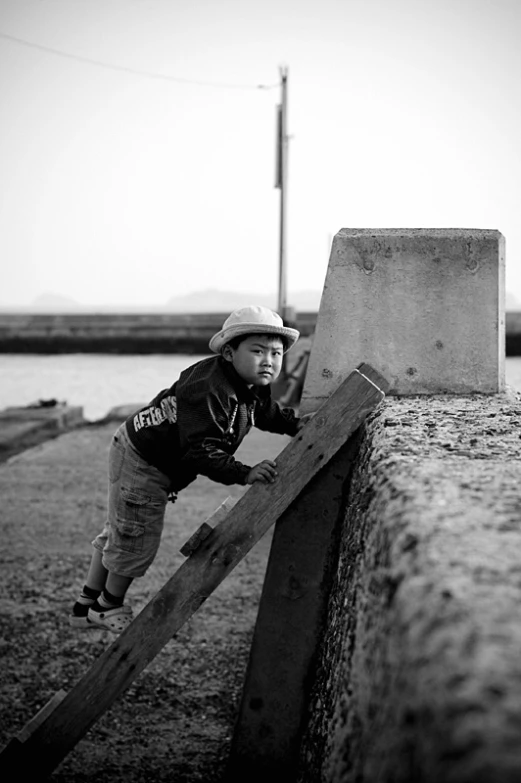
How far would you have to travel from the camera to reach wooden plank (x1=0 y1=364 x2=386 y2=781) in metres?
2.29

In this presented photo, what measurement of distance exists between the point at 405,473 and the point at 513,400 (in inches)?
47.3

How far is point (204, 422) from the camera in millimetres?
2438

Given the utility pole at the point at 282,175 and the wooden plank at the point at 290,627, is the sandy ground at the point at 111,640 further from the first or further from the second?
the utility pole at the point at 282,175

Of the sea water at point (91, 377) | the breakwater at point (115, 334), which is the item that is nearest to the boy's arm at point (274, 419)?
the sea water at point (91, 377)

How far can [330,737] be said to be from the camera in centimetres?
159

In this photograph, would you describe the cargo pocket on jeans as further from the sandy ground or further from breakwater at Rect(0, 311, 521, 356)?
breakwater at Rect(0, 311, 521, 356)

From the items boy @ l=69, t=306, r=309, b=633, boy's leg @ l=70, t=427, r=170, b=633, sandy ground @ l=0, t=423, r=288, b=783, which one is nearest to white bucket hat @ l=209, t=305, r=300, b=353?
boy @ l=69, t=306, r=309, b=633

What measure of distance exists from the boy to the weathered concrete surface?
67 centimetres

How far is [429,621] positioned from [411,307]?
6.10 feet

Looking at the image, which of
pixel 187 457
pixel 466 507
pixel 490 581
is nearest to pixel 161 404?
pixel 187 457

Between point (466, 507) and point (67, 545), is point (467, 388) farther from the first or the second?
point (67, 545)

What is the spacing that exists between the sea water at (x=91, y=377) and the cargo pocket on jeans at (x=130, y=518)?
1135 cm

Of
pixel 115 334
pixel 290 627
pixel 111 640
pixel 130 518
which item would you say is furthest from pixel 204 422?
pixel 115 334

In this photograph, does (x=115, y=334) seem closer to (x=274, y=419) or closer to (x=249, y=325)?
(x=274, y=419)
